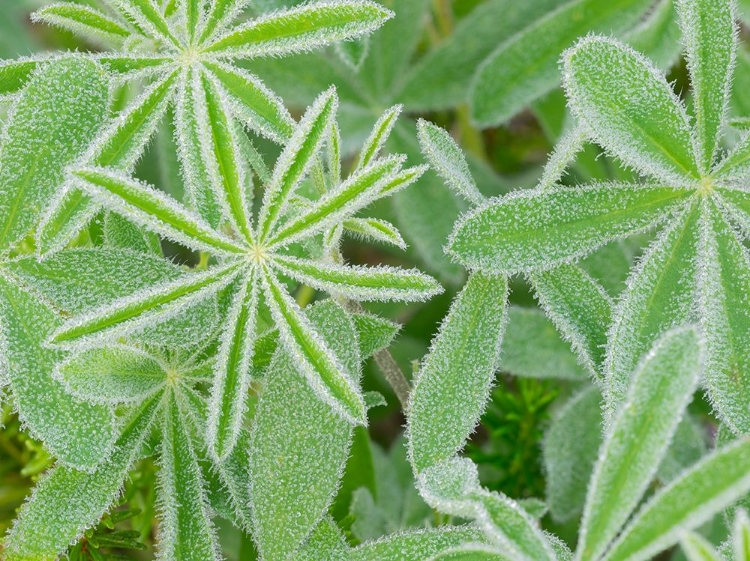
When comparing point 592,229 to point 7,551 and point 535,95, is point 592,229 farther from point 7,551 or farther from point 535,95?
point 7,551

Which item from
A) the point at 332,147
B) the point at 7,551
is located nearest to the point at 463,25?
the point at 332,147

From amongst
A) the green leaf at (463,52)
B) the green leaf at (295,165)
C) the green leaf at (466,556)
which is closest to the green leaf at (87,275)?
the green leaf at (295,165)

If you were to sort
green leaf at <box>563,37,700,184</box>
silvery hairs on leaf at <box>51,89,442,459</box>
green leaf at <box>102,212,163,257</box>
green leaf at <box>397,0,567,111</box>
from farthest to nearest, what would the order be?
green leaf at <box>397,0,567,111</box> < green leaf at <box>102,212,163,257</box> < green leaf at <box>563,37,700,184</box> < silvery hairs on leaf at <box>51,89,442,459</box>

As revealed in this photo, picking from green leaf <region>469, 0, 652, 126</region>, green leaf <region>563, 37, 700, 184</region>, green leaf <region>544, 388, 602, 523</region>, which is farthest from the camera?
green leaf <region>469, 0, 652, 126</region>

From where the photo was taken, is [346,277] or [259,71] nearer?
[346,277]

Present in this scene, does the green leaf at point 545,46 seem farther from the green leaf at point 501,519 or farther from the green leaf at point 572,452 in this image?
the green leaf at point 501,519

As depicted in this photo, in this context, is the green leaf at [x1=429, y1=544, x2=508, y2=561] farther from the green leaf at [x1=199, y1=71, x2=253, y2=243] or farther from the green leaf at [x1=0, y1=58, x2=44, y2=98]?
the green leaf at [x1=0, y1=58, x2=44, y2=98]

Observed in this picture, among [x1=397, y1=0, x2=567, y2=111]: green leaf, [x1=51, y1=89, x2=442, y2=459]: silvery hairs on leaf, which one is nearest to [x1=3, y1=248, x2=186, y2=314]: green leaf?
[x1=51, y1=89, x2=442, y2=459]: silvery hairs on leaf
